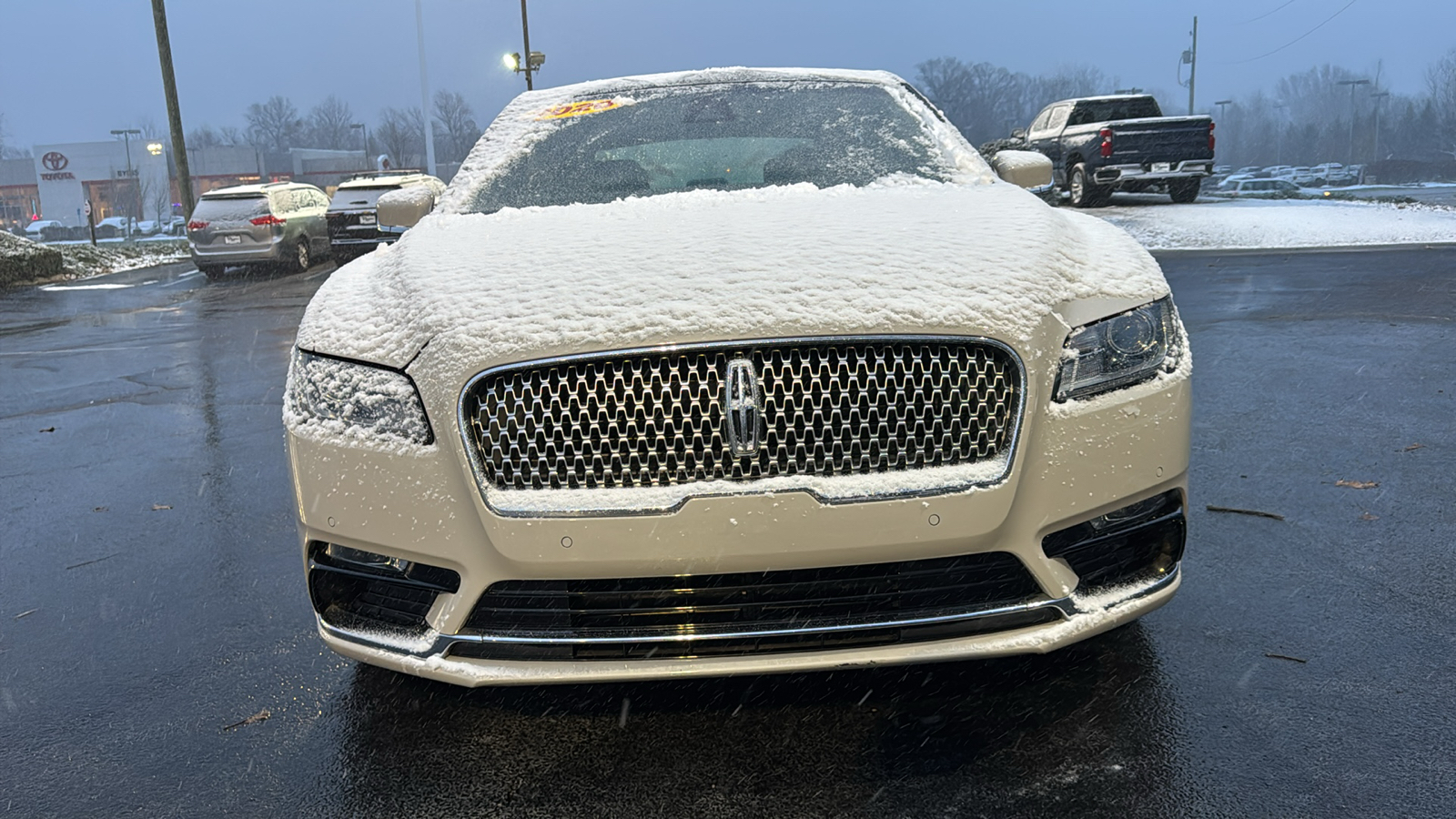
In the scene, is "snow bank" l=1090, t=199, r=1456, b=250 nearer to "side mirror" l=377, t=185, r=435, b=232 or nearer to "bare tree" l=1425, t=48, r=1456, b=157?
"side mirror" l=377, t=185, r=435, b=232

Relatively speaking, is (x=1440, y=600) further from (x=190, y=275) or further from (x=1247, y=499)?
(x=190, y=275)

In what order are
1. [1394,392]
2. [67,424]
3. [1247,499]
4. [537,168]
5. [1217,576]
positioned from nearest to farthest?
[1217,576], [537,168], [1247,499], [1394,392], [67,424]

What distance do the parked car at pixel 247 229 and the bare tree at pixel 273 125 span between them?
298ft

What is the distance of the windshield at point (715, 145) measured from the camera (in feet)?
13.0

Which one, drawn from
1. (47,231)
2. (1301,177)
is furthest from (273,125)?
(1301,177)

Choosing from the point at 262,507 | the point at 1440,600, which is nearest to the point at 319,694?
the point at 262,507

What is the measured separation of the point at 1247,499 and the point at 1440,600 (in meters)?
1.08

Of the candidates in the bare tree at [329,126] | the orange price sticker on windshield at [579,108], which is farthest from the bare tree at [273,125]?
the orange price sticker on windshield at [579,108]

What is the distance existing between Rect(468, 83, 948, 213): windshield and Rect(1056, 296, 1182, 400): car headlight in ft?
4.35

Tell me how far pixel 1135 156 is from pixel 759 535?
19.2 meters

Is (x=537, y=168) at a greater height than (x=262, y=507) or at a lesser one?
greater

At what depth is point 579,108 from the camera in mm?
4492

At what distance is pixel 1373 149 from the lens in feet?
307

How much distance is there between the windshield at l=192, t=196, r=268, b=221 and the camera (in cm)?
2047
